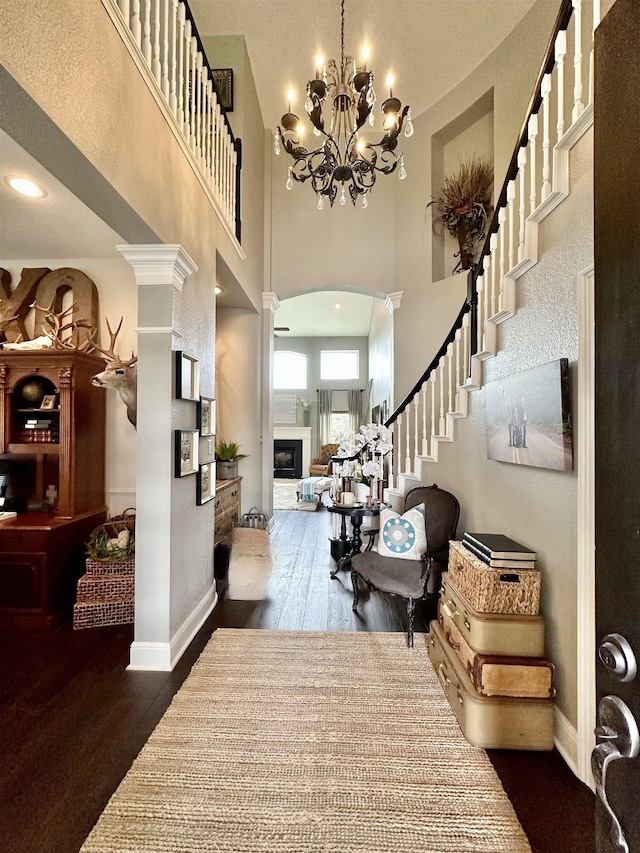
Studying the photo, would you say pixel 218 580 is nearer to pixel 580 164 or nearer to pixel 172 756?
pixel 172 756

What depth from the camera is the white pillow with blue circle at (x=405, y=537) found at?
307 cm

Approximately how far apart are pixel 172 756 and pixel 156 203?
8.83 feet

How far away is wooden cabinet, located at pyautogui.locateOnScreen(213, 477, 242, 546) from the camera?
162 inches

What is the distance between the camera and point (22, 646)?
8.79 feet

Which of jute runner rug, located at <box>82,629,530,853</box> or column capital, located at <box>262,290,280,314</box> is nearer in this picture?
jute runner rug, located at <box>82,629,530,853</box>

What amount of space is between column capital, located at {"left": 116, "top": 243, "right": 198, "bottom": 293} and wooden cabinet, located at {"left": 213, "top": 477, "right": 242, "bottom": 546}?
87.0 inches

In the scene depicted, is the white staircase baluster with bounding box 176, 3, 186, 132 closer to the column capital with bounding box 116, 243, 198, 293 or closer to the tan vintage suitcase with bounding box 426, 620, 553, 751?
the column capital with bounding box 116, 243, 198, 293

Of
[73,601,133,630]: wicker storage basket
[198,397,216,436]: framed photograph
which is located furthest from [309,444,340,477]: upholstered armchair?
[73,601,133,630]: wicker storage basket

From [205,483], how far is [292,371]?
32.4 ft

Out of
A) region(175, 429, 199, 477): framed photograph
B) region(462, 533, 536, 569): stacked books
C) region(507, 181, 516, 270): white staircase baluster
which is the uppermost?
region(507, 181, 516, 270): white staircase baluster

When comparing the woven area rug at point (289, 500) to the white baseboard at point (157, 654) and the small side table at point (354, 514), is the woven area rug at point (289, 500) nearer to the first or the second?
the small side table at point (354, 514)

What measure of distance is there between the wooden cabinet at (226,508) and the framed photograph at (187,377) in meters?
1.55

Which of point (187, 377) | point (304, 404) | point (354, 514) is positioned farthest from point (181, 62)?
point (304, 404)

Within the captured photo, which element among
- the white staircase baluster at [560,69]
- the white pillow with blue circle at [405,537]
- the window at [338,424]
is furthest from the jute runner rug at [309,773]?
the window at [338,424]
